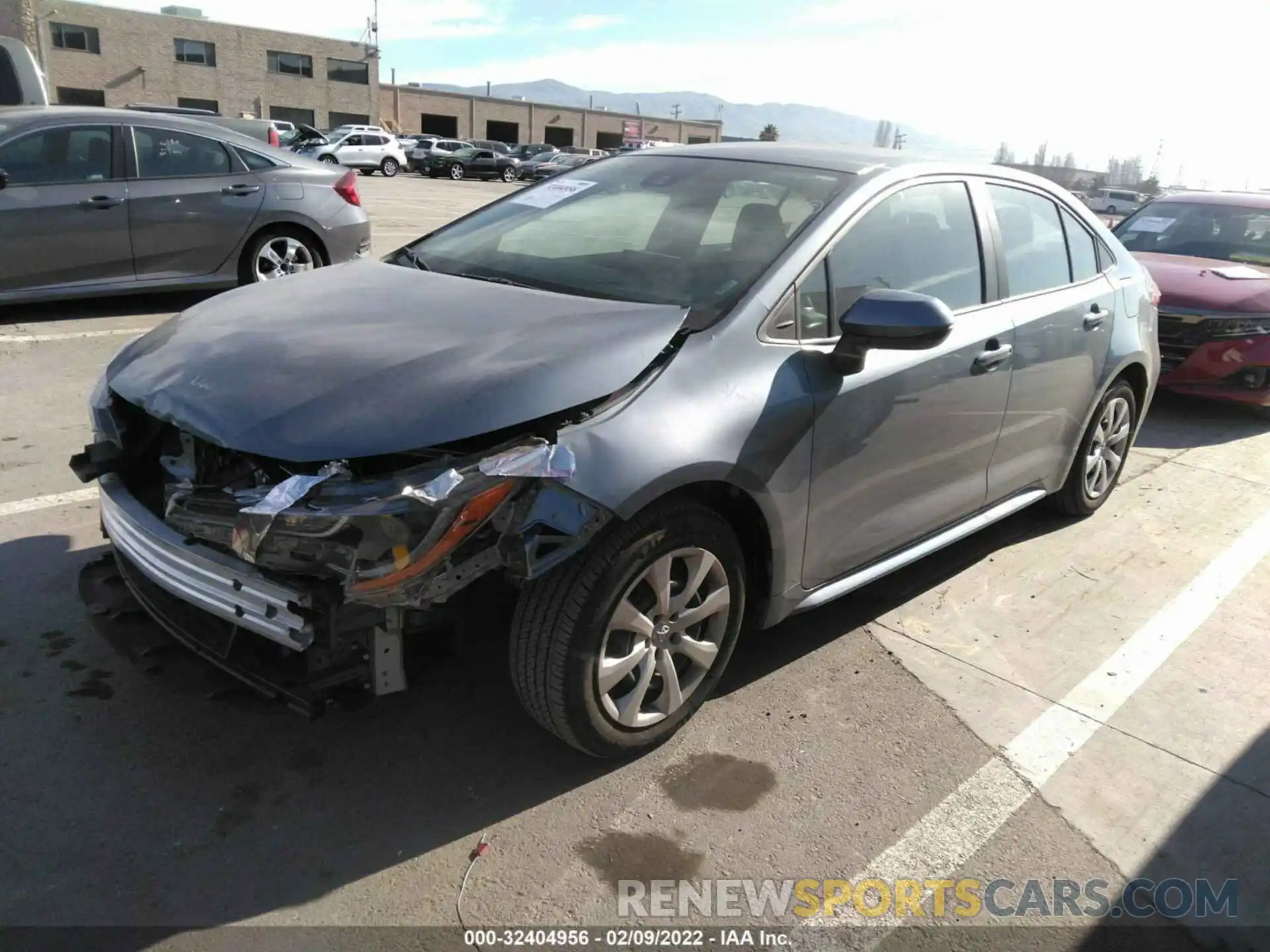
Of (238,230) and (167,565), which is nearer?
(167,565)

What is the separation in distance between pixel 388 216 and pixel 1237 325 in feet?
46.0

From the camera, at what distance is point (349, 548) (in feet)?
7.52

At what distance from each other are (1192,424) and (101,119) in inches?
331

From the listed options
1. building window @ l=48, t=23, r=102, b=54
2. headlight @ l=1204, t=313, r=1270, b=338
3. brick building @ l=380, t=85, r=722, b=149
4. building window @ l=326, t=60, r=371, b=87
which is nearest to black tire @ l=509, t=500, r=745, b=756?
headlight @ l=1204, t=313, r=1270, b=338

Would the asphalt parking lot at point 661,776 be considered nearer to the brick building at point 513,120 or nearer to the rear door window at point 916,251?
the rear door window at point 916,251

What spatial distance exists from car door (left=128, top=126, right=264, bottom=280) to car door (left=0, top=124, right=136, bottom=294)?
4.6 inches

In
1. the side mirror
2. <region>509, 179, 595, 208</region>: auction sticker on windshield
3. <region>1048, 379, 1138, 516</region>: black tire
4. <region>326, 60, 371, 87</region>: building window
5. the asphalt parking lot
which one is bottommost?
the asphalt parking lot

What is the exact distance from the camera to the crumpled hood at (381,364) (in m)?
2.38

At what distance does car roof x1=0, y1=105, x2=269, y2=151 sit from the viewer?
6.87 meters

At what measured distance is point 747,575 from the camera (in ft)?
10.1

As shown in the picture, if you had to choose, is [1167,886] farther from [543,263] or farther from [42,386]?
[42,386]

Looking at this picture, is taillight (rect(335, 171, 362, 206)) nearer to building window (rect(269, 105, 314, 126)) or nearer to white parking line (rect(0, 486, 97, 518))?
white parking line (rect(0, 486, 97, 518))

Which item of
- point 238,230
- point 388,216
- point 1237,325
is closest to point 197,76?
point 388,216

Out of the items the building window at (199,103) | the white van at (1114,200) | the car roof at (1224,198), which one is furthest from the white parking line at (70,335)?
the building window at (199,103)
